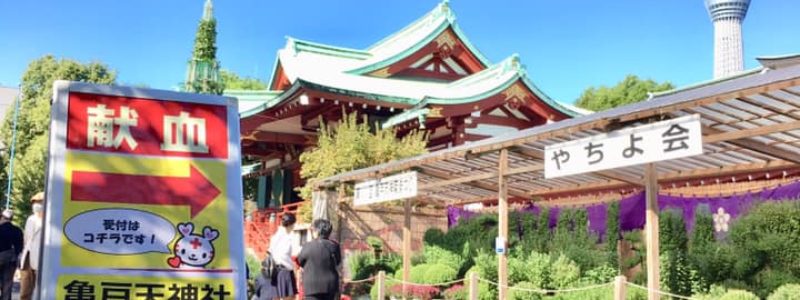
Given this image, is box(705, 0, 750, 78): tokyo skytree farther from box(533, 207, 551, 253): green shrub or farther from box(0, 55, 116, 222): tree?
box(533, 207, 551, 253): green shrub

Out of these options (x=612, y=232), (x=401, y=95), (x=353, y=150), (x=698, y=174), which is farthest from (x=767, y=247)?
(x=401, y=95)

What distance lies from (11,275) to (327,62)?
15003mm

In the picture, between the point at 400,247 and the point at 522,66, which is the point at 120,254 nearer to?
the point at 400,247

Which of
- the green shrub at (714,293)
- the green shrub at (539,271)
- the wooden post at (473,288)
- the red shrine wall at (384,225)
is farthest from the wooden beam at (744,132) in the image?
the red shrine wall at (384,225)

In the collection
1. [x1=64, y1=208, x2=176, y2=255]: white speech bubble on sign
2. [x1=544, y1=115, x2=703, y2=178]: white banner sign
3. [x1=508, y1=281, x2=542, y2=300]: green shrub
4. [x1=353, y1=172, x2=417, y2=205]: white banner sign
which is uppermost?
[x1=544, y1=115, x2=703, y2=178]: white banner sign

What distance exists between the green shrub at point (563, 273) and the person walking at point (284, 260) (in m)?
4.01

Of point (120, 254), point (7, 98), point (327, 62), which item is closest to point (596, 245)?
point (120, 254)

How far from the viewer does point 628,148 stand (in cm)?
828

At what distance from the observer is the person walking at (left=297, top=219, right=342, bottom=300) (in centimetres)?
770

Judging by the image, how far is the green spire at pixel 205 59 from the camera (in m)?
30.8

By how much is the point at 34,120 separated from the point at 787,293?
33760 millimetres

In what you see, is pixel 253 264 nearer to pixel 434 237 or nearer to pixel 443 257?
pixel 434 237

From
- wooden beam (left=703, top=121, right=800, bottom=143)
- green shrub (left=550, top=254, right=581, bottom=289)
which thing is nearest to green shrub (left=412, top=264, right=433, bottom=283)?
green shrub (left=550, top=254, right=581, bottom=289)

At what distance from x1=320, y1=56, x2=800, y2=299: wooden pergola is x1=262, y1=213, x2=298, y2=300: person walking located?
292cm
